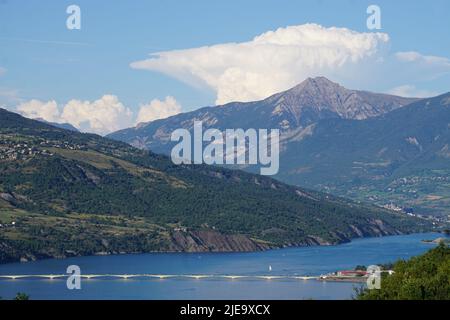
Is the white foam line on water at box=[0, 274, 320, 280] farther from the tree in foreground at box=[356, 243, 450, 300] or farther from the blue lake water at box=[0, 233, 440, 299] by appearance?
the tree in foreground at box=[356, 243, 450, 300]

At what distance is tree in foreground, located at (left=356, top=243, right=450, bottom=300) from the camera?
73500 millimetres

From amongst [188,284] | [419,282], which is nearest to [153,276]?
[188,284]

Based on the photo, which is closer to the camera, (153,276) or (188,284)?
(188,284)

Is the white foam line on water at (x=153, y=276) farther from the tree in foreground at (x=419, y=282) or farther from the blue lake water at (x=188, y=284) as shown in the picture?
the tree in foreground at (x=419, y=282)

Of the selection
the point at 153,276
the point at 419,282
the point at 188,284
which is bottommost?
the point at 419,282

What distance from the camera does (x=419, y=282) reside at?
76.4 meters

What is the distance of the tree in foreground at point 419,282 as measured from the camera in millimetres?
73500

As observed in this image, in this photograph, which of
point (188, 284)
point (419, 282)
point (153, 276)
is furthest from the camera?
point (153, 276)

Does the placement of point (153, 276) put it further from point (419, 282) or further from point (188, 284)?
point (419, 282)

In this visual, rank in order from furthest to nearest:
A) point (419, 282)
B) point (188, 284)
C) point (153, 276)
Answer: point (153, 276)
point (188, 284)
point (419, 282)
